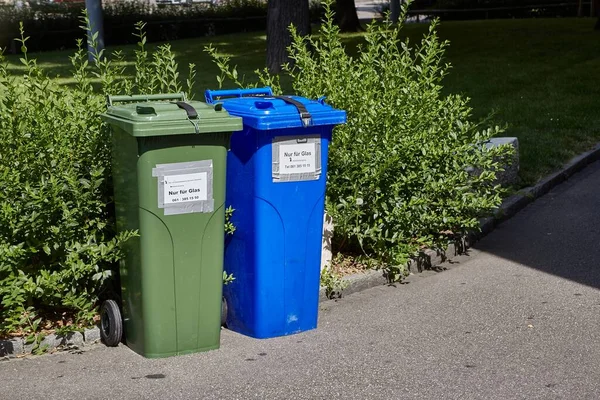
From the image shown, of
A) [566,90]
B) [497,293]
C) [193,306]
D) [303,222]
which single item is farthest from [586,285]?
[566,90]

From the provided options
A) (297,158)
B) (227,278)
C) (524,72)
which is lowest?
(227,278)

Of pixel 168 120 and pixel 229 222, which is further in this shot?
pixel 229 222

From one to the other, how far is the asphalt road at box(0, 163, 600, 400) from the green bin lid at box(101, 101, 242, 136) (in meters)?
1.27

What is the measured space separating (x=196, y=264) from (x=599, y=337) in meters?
2.43

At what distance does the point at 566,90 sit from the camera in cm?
1608

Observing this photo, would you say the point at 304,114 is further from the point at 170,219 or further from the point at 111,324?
the point at 111,324

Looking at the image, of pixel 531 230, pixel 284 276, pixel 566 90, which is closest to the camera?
pixel 284 276

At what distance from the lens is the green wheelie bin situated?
5.21 meters

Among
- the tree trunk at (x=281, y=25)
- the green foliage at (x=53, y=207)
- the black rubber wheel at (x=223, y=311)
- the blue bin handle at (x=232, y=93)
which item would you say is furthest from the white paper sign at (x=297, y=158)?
the tree trunk at (x=281, y=25)

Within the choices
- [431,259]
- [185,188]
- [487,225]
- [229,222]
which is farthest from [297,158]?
[487,225]

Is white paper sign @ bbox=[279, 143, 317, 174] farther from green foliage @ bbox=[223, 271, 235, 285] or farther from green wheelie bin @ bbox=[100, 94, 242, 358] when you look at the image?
green foliage @ bbox=[223, 271, 235, 285]

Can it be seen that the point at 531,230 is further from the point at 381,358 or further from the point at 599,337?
the point at 381,358

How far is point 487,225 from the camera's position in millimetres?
8492

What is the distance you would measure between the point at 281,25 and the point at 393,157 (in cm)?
1191
